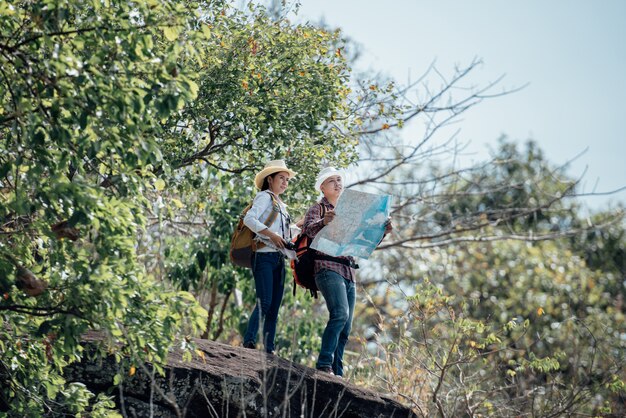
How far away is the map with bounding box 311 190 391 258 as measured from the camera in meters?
7.58

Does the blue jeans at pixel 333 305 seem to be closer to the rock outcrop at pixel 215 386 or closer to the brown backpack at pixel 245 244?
the rock outcrop at pixel 215 386

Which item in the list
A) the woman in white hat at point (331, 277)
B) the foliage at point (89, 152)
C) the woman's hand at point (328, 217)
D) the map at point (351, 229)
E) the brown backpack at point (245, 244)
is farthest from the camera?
the brown backpack at point (245, 244)

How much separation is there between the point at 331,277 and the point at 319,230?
394 millimetres

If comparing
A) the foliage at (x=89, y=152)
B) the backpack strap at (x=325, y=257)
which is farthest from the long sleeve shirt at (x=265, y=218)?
the foliage at (x=89, y=152)

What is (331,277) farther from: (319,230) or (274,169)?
(274,169)

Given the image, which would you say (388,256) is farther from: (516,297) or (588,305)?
(588,305)

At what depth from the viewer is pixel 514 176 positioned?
23703 mm

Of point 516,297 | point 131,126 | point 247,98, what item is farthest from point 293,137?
point 516,297

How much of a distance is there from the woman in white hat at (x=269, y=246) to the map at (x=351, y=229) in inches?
13.6

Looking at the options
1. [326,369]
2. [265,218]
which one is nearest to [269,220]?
[265,218]

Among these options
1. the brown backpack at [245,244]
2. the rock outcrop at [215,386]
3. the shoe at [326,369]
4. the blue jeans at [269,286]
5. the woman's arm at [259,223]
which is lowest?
the rock outcrop at [215,386]

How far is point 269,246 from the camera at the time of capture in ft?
25.6

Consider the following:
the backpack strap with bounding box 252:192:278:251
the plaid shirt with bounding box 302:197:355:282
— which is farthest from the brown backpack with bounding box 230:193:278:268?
the plaid shirt with bounding box 302:197:355:282

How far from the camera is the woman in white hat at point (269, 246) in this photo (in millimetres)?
7672
